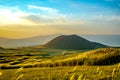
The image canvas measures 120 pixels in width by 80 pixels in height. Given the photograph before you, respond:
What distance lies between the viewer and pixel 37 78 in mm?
32969

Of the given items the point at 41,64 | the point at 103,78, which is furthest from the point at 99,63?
the point at 103,78

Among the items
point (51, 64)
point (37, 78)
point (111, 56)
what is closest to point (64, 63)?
point (51, 64)

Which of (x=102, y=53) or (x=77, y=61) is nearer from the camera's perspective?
(x=77, y=61)

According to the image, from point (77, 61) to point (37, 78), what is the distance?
2694 cm

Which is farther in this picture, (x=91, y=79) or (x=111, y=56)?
(x=111, y=56)

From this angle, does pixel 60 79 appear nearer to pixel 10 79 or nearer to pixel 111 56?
pixel 10 79

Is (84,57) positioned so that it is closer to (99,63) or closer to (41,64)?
(99,63)

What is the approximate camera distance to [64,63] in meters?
59.4

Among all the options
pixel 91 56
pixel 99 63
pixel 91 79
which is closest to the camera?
pixel 91 79

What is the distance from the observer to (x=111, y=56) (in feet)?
194

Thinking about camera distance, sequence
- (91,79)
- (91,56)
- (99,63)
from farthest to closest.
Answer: (91,56) < (99,63) < (91,79)

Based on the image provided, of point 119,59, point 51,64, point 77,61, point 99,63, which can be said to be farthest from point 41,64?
point 119,59

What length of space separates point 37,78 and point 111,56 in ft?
97.8

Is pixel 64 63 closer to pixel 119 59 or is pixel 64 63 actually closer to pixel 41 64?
pixel 41 64
